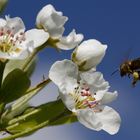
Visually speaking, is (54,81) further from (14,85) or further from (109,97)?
(109,97)

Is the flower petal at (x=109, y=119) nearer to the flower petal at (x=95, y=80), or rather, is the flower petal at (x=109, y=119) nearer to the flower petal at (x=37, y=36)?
the flower petal at (x=95, y=80)

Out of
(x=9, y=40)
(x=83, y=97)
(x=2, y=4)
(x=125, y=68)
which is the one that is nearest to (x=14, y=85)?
(x=9, y=40)

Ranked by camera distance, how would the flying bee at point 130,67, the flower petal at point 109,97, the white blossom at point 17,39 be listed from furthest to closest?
the flying bee at point 130,67 < the flower petal at point 109,97 < the white blossom at point 17,39

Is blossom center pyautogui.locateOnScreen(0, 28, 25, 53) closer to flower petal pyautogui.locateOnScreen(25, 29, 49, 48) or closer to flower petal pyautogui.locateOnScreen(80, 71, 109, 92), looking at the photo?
flower petal pyautogui.locateOnScreen(25, 29, 49, 48)

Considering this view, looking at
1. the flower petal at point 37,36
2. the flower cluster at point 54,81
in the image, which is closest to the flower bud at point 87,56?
the flower cluster at point 54,81

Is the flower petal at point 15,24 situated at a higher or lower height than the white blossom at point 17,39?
higher

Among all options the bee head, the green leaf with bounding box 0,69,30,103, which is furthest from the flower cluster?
the bee head

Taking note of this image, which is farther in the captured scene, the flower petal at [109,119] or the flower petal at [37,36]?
the flower petal at [109,119]
